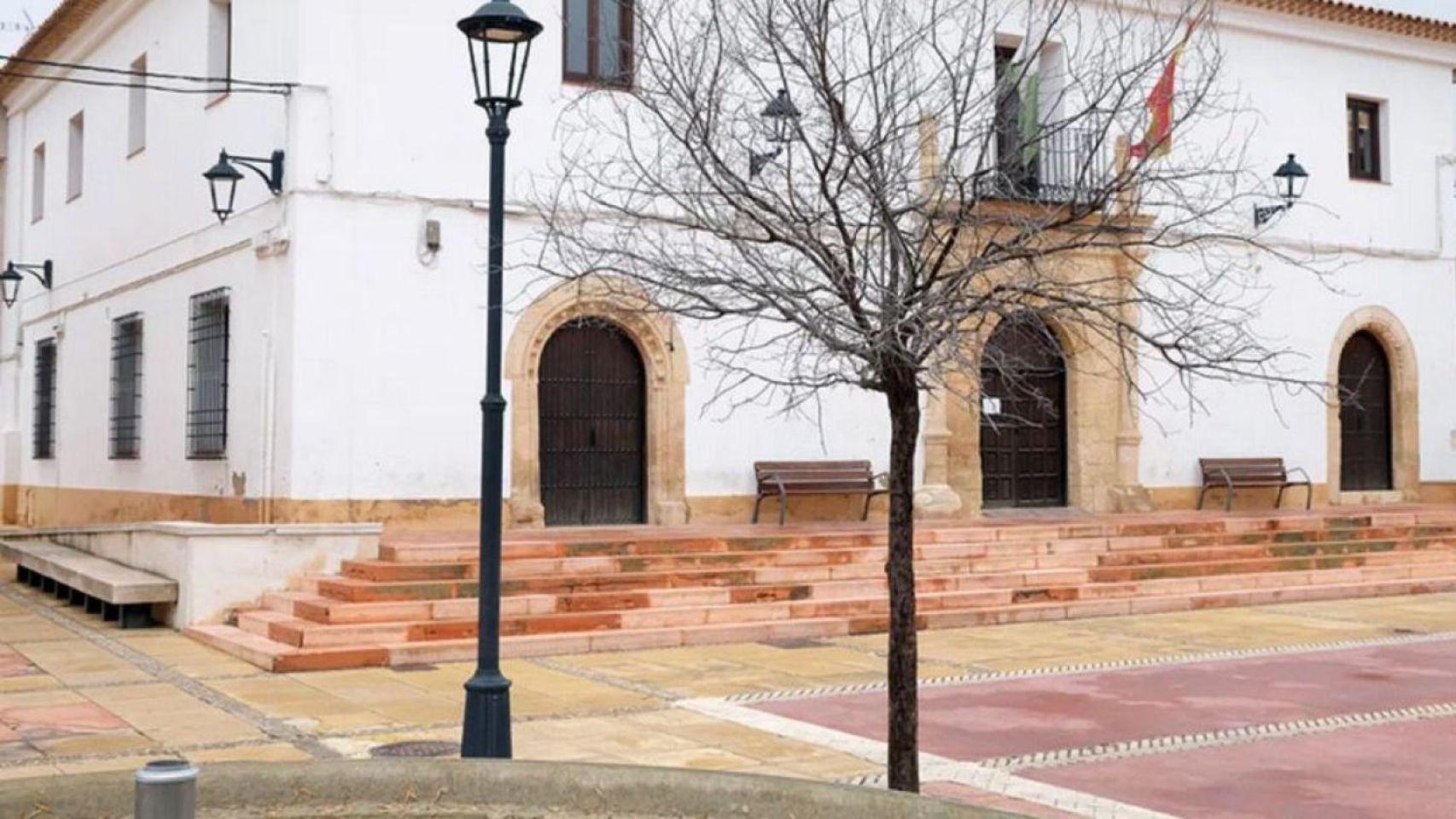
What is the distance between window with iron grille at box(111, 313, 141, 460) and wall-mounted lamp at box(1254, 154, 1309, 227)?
44.0ft

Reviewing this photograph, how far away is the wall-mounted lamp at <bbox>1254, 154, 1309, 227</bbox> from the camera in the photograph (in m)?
17.4

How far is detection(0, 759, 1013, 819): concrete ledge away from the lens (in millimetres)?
4219

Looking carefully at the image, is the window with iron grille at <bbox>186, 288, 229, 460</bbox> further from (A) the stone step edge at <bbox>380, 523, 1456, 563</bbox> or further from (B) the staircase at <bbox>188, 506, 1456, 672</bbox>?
(A) the stone step edge at <bbox>380, 523, 1456, 563</bbox>

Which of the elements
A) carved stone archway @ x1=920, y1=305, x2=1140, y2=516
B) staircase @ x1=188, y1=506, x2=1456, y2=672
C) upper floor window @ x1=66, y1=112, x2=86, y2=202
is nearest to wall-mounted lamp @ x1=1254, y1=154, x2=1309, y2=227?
carved stone archway @ x1=920, y1=305, x2=1140, y2=516

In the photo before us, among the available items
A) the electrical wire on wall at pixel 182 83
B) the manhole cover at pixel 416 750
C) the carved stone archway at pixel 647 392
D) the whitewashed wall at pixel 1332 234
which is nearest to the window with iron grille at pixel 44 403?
the electrical wire on wall at pixel 182 83

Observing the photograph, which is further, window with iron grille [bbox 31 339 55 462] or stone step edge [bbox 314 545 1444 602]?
window with iron grille [bbox 31 339 55 462]

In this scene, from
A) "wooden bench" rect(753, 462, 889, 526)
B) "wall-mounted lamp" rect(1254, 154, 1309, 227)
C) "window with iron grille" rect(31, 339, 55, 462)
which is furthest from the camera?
"window with iron grille" rect(31, 339, 55, 462)

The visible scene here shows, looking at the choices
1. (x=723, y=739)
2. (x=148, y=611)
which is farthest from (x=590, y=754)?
(x=148, y=611)

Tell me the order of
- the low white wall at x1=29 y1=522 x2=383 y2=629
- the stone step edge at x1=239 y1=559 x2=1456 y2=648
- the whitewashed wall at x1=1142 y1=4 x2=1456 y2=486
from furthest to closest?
the whitewashed wall at x1=1142 y1=4 x2=1456 y2=486
the low white wall at x1=29 y1=522 x2=383 y2=629
the stone step edge at x1=239 y1=559 x2=1456 y2=648

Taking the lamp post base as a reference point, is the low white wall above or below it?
above

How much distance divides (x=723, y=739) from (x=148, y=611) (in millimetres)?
6740

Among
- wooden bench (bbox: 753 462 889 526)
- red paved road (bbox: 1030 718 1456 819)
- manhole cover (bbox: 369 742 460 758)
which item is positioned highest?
wooden bench (bbox: 753 462 889 526)

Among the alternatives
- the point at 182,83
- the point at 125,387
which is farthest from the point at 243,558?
the point at 125,387

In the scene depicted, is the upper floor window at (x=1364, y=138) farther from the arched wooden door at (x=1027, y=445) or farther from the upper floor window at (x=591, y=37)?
the upper floor window at (x=591, y=37)
